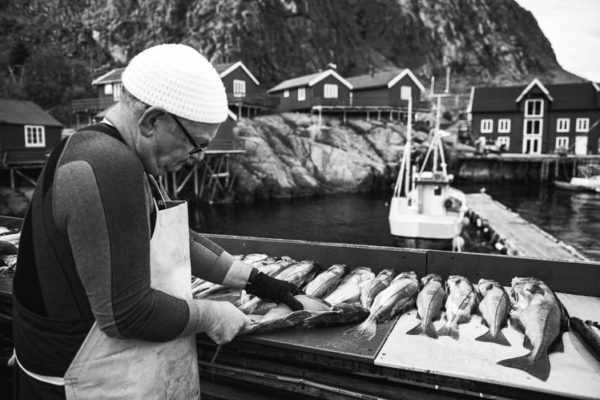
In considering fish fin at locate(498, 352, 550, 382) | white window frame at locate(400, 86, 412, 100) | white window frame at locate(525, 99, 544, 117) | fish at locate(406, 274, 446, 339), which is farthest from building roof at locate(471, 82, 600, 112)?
fish fin at locate(498, 352, 550, 382)

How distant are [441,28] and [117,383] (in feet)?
361

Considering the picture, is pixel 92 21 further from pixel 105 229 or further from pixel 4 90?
pixel 105 229

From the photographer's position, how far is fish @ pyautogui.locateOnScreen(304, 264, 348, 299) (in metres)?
3.93

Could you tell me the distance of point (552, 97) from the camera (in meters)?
57.1

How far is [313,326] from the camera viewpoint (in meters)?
2.99

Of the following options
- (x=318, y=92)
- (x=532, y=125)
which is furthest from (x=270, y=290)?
(x=532, y=125)

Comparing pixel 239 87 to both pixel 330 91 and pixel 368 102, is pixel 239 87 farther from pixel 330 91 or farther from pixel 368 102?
pixel 368 102

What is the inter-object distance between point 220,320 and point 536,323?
229cm

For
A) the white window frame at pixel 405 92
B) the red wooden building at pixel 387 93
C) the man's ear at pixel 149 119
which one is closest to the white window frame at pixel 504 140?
the red wooden building at pixel 387 93

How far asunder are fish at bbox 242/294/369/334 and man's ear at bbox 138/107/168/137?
1449mm

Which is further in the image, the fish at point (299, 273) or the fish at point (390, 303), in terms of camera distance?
the fish at point (299, 273)

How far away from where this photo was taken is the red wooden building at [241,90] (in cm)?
4550

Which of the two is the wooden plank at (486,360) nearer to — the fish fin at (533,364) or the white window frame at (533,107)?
the fish fin at (533,364)

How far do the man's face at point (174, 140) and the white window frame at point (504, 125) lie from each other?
6407 cm
